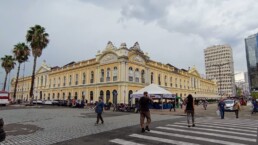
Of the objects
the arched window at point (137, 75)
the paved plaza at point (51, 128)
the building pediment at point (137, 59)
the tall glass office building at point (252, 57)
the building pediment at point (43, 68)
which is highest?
the tall glass office building at point (252, 57)

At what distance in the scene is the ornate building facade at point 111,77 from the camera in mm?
38094

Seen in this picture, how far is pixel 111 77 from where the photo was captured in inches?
1548

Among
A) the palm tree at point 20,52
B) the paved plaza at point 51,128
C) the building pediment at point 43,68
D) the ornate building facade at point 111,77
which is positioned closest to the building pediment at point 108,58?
the ornate building facade at point 111,77

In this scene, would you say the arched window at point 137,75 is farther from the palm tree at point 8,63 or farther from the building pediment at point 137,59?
the palm tree at point 8,63

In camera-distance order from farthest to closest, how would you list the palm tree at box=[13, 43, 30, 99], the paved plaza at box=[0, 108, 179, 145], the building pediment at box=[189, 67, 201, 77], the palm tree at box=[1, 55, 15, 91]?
1. the building pediment at box=[189, 67, 201, 77]
2. the palm tree at box=[1, 55, 15, 91]
3. the palm tree at box=[13, 43, 30, 99]
4. the paved plaza at box=[0, 108, 179, 145]

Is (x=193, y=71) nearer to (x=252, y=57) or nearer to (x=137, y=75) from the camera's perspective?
(x=137, y=75)

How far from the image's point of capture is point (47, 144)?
22.9 ft

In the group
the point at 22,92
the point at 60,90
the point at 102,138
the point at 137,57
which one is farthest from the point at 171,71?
the point at 22,92

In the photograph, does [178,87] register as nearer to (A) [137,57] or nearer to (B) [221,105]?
(A) [137,57]

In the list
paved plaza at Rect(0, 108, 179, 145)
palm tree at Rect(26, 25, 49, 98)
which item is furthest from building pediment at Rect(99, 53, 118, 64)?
paved plaza at Rect(0, 108, 179, 145)

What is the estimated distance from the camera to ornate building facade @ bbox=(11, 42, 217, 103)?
38.1 meters

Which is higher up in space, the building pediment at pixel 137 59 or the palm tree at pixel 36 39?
the palm tree at pixel 36 39

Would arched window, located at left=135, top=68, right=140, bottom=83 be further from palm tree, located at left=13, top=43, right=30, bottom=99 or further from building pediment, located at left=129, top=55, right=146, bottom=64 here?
palm tree, located at left=13, top=43, right=30, bottom=99

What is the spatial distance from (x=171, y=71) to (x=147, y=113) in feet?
138
